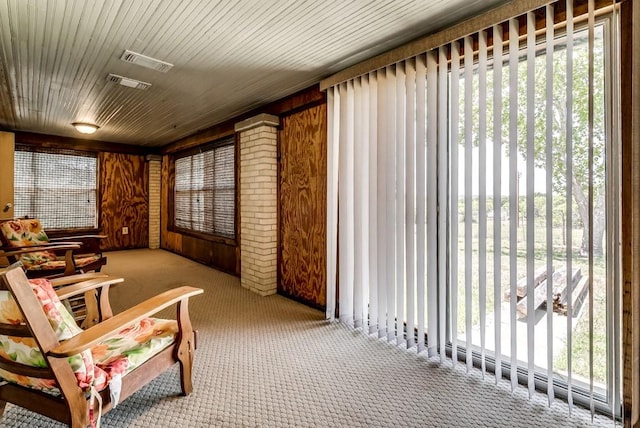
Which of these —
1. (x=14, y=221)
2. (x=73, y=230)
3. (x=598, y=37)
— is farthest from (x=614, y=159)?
(x=73, y=230)

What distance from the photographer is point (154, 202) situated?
6.88 m

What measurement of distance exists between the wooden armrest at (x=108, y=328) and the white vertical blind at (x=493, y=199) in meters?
1.55

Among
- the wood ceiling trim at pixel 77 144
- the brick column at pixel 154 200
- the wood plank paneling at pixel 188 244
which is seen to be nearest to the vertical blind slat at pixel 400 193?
the wood plank paneling at pixel 188 244

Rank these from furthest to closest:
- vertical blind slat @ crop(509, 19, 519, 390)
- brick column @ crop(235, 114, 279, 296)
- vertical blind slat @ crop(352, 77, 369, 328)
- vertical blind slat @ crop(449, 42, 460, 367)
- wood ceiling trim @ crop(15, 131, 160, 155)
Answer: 1. wood ceiling trim @ crop(15, 131, 160, 155)
2. brick column @ crop(235, 114, 279, 296)
3. vertical blind slat @ crop(352, 77, 369, 328)
4. vertical blind slat @ crop(449, 42, 460, 367)
5. vertical blind slat @ crop(509, 19, 519, 390)

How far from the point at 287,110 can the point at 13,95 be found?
Answer: 3130 mm

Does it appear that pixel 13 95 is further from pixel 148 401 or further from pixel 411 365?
pixel 411 365

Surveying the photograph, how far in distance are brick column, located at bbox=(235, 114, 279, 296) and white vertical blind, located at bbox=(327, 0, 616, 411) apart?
4.44 feet

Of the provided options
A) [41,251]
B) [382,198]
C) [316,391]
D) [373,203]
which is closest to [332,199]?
[373,203]

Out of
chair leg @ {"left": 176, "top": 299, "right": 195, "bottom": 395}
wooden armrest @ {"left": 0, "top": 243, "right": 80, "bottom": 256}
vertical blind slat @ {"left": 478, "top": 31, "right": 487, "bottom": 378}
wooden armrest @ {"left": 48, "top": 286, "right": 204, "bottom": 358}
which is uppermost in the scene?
vertical blind slat @ {"left": 478, "top": 31, "right": 487, "bottom": 378}

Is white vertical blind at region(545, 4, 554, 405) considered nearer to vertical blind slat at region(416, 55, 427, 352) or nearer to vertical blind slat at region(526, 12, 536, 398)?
vertical blind slat at region(526, 12, 536, 398)

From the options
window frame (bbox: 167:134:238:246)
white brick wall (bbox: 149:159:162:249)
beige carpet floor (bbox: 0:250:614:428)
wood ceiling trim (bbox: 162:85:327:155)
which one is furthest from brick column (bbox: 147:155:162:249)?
beige carpet floor (bbox: 0:250:614:428)

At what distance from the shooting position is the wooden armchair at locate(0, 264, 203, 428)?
1165 mm

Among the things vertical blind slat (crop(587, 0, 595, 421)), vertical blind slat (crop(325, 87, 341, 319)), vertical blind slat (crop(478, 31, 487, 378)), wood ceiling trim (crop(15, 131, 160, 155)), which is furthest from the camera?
wood ceiling trim (crop(15, 131, 160, 155))

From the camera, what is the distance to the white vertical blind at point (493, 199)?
5.38 ft
